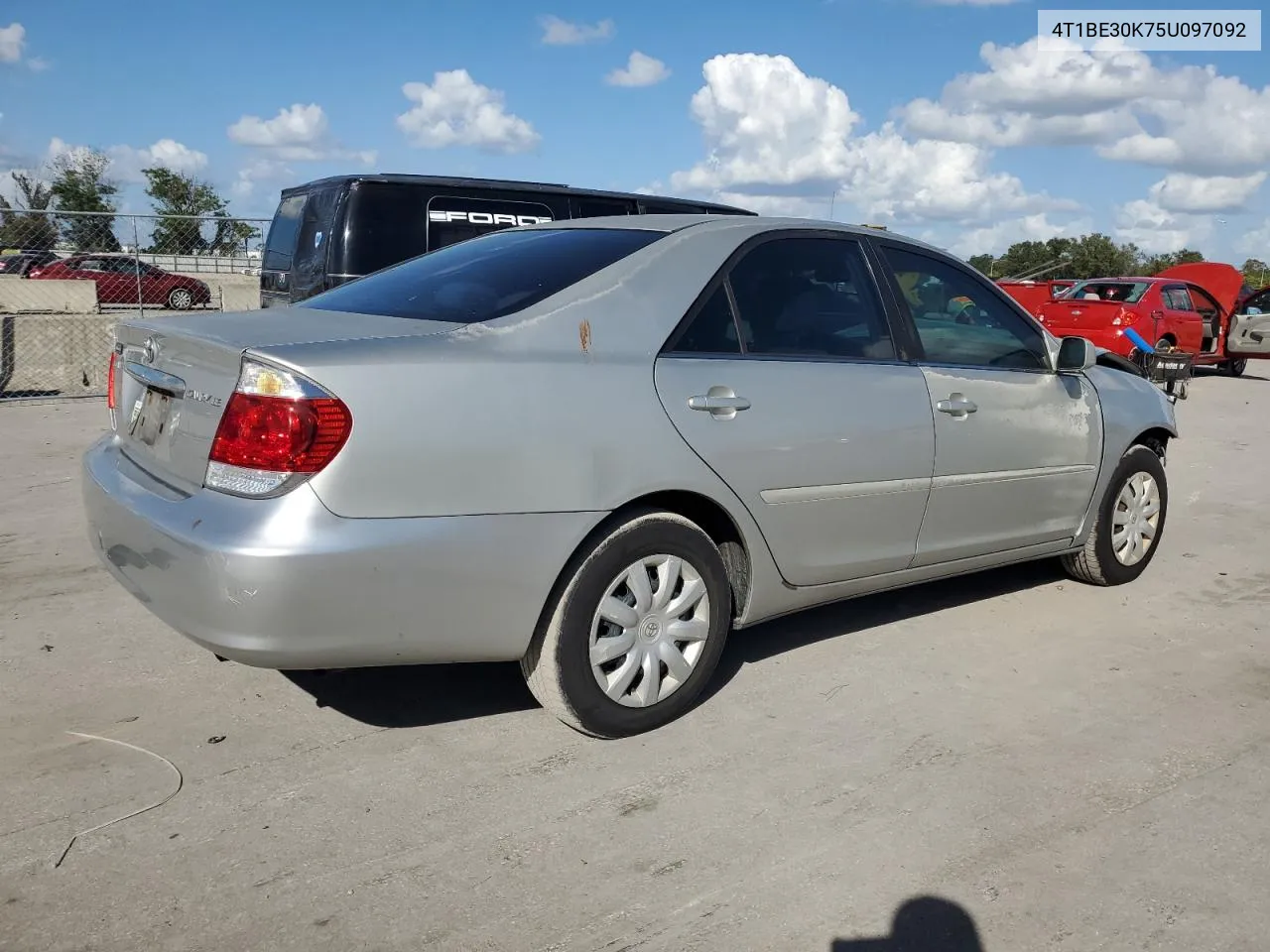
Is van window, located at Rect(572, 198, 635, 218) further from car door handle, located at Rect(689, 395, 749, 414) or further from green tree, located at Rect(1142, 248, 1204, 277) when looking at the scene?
green tree, located at Rect(1142, 248, 1204, 277)

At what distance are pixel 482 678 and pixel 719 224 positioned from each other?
1.84 metres

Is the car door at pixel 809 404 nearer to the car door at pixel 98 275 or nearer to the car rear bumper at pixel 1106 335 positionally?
the car rear bumper at pixel 1106 335

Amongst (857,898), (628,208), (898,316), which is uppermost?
(628,208)

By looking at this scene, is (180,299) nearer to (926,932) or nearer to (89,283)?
(89,283)

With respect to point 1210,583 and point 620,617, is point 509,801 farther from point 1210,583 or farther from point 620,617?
point 1210,583

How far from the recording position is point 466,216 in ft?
31.6

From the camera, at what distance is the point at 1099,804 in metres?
3.24

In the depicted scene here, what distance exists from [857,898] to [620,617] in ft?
3.63

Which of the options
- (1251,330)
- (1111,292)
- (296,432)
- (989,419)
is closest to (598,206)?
(989,419)

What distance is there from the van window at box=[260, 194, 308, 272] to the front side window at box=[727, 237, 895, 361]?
254 inches

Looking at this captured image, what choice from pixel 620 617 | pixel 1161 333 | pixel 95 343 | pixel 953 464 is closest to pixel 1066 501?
pixel 953 464

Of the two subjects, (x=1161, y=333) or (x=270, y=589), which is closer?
(x=270, y=589)

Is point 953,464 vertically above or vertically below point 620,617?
above

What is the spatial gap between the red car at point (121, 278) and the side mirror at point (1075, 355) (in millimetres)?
13984
